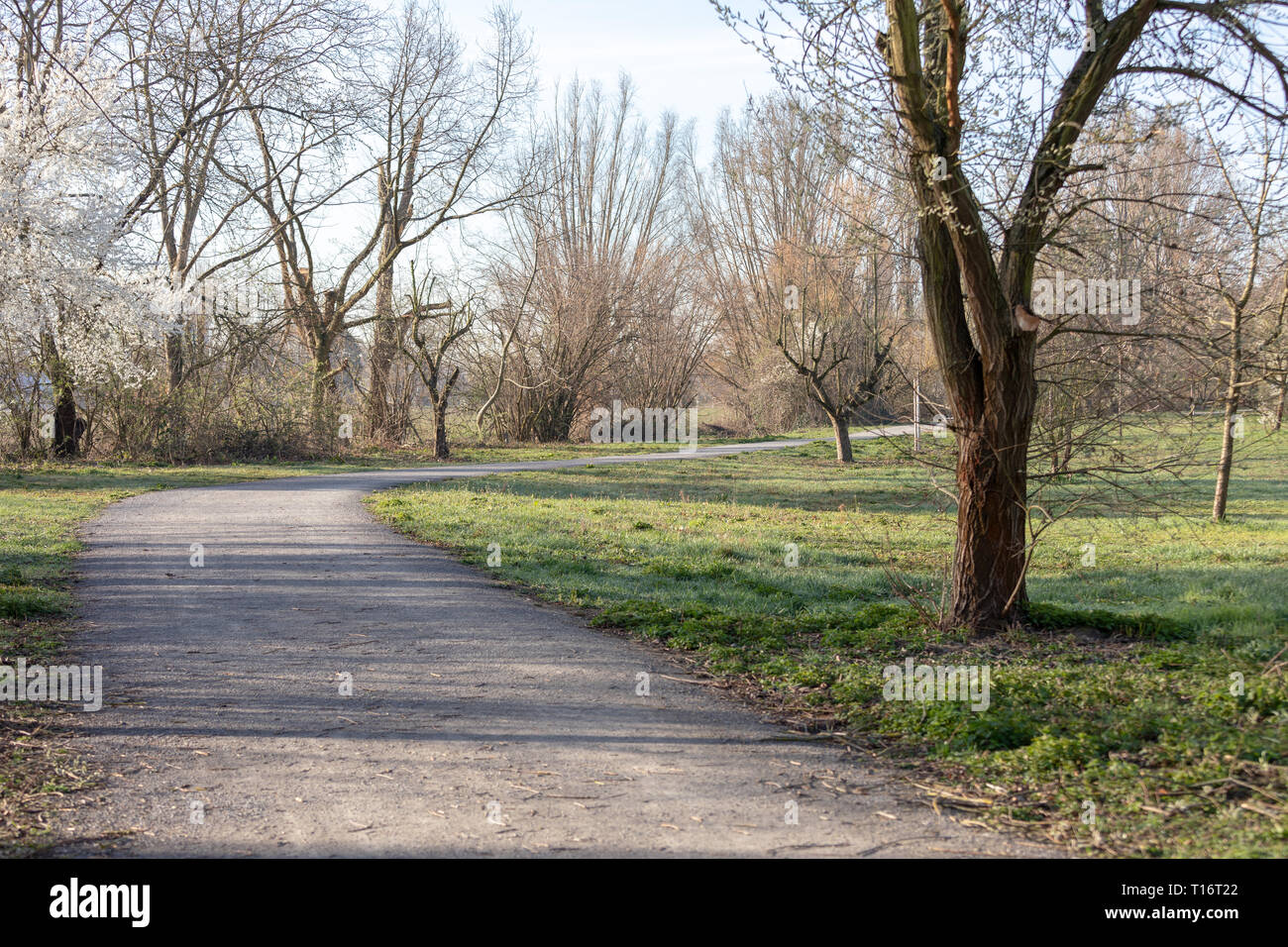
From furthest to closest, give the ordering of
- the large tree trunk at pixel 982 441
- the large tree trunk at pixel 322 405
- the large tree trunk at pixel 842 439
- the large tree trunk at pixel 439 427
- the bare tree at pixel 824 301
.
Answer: the large tree trunk at pixel 842 439 → the large tree trunk at pixel 439 427 → the large tree trunk at pixel 322 405 → the bare tree at pixel 824 301 → the large tree trunk at pixel 982 441

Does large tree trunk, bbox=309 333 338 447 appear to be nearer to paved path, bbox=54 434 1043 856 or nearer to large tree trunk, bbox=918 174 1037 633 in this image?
paved path, bbox=54 434 1043 856

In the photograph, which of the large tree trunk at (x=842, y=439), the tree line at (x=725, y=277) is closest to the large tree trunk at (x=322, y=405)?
the tree line at (x=725, y=277)

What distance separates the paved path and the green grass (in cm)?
49

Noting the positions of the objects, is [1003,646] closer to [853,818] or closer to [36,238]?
[853,818]

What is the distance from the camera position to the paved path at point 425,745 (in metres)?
4.01

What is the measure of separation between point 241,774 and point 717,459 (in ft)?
81.5

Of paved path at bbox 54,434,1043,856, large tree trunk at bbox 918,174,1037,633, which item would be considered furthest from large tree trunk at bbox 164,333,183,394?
large tree trunk at bbox 918,174,1037,633

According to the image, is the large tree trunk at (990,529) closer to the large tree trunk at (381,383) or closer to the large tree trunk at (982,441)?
the large tree trunk at (982,441)

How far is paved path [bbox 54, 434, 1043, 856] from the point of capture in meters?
4.01

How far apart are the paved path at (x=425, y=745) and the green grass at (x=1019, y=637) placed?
49cm

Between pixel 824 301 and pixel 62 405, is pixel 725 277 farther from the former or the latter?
pixel 62 405

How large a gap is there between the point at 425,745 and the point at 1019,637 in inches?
168

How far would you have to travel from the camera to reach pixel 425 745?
5.10 m

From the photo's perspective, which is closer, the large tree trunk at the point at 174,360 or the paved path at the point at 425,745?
the paved path at the point at 425,745
